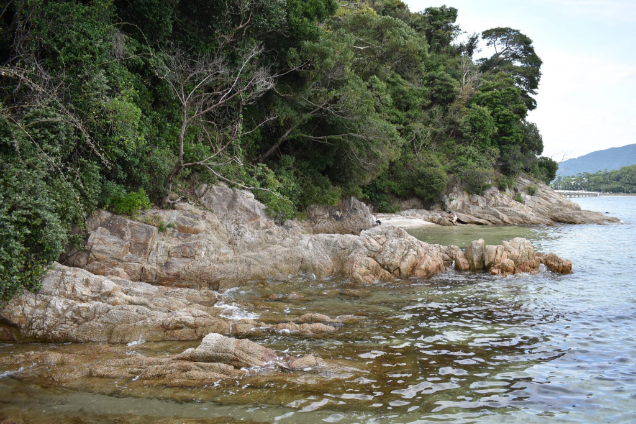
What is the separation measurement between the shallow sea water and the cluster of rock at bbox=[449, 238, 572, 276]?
9.09ft

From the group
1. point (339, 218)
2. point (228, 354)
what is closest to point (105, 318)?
point (228, 354)

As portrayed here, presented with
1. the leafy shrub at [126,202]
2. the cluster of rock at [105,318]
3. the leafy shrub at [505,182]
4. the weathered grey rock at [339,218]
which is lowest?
the cluster of rock at [105,318]

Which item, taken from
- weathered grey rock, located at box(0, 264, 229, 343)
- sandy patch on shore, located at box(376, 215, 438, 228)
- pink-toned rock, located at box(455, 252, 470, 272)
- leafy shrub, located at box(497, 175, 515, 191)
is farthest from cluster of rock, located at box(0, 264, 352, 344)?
leafy shrub, located at box(497, 175, 515, 191)

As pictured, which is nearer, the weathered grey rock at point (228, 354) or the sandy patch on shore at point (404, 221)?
the weathered grey rock at point (228, 354)

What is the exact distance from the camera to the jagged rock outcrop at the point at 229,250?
1169cm

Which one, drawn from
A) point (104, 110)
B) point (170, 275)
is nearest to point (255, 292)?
point (170, 275)

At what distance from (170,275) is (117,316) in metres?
3.85

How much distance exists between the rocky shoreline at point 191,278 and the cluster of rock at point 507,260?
4 centimetres

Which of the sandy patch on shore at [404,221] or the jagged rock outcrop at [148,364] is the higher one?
the sandy patch on shore at [404,221]

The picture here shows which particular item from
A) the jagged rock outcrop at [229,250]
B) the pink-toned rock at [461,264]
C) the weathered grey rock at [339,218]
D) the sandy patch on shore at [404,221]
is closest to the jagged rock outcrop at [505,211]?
the sandy patch on shore at [404,221]

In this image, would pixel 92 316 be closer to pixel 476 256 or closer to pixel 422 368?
pixel 422 368

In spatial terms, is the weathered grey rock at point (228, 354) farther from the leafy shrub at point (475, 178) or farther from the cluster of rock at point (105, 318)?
the leafy shrub at point (475, 178)

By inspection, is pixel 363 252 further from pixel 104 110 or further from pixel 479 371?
pixel 104 110

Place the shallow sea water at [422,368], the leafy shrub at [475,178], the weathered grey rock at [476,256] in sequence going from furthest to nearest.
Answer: the leafy shrub at [475,178]
the weathered grey rock at [476,256]
the shallow sea water at [422,368]
